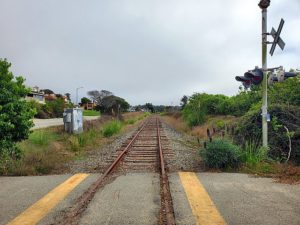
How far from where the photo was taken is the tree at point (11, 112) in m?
10.4

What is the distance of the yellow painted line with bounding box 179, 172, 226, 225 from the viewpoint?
5.67 meters

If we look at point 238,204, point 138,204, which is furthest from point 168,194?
point 238,204

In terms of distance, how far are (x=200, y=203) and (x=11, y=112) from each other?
6.38m

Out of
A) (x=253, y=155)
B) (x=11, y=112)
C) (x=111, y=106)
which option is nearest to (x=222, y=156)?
(x=253, y=155)

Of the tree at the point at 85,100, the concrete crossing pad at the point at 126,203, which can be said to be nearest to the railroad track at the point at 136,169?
the concrete crossing pad at the point at 126,203

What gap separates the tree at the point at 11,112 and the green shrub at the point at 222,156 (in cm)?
535

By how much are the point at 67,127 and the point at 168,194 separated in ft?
48.9

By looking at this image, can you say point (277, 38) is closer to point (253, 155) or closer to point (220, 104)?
point (253, 155)

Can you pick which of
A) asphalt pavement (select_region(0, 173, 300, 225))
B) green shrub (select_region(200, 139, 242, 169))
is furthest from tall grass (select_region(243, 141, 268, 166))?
asphalt pavement (select_region(0, 173, 300, 225))

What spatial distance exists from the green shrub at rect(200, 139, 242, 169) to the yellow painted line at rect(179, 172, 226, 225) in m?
1.44

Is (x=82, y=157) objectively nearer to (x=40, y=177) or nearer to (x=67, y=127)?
(x=40, y=177)

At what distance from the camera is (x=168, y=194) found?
24.0 ft

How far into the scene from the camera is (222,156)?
10320mm

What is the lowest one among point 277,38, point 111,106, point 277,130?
point 277,130
